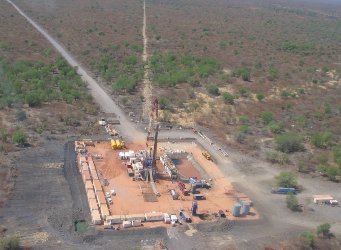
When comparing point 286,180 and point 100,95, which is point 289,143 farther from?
point 100,95

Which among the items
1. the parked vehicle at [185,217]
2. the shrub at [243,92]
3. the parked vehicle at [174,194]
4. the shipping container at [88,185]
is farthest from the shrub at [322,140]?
the shipping container at [88,185]

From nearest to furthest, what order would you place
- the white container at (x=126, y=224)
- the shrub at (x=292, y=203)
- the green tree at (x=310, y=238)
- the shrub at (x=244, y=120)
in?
the green tree at (x=310, y=238), the white container at (x=126, y=224), the shrub at (x=292, y=203), the shrub at (x=244, y=120)

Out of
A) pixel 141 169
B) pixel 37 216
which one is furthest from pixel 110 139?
pixel 37 216

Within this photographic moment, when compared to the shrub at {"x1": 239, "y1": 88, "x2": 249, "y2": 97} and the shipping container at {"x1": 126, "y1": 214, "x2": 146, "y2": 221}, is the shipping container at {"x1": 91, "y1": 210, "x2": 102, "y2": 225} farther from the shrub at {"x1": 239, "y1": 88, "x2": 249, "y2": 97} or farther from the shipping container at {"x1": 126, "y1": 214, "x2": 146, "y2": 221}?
the shrub at {"x1": 239, "y1": 88, "x2": 249, "y2": 97}

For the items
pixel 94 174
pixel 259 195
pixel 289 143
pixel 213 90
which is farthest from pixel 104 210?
pixel 213 90

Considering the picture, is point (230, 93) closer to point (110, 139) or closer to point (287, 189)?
point (110, 139)

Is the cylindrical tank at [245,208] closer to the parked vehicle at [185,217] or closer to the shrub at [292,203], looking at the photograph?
the shrub at [292,203]
